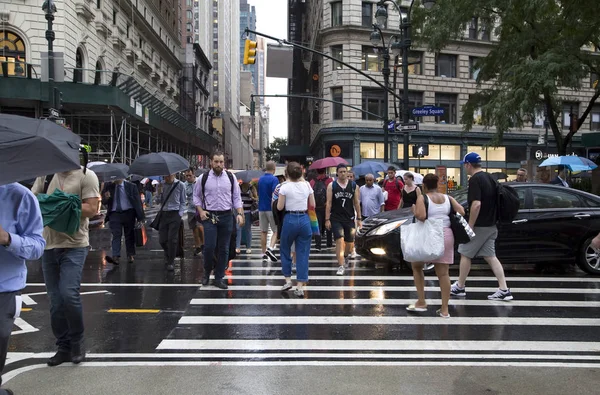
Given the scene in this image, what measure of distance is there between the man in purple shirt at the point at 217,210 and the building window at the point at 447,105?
3585 centimetres

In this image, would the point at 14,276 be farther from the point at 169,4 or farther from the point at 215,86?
the point at 215,86

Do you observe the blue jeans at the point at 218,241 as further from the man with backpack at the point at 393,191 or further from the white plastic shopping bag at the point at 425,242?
the man with backpack at the point at 393,191

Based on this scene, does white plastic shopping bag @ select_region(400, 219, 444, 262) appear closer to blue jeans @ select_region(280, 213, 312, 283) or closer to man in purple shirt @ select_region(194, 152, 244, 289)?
blue jeans @ select_region(280, 213, 312, 283)

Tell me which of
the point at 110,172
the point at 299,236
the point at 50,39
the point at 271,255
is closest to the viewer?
the point at 299,236

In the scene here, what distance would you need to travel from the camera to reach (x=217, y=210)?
8188 millimetres

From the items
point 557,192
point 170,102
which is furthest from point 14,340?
point 170,102

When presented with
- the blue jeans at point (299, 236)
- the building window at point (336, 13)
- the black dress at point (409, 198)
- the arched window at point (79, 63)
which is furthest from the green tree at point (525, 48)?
the arched window at point (79, 63)

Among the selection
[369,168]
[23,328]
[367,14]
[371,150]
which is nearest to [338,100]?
[371,150]

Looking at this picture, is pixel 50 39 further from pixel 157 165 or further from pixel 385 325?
pixel 385 325

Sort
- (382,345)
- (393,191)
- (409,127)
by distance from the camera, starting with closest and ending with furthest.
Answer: (382,345), (393,191), (409,127)

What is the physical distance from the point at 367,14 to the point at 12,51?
2454 cm

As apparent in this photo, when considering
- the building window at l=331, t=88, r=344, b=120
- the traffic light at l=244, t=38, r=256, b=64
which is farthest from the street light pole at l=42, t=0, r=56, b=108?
the building window at l=331, t=88, r=344, b=120

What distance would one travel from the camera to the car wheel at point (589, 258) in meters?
9.45

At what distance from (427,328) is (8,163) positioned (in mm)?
4736
